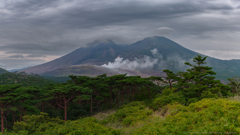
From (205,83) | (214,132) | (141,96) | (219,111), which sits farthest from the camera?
(141,96)

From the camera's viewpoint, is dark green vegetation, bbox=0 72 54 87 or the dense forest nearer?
the dense forest

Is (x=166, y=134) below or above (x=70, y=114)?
above

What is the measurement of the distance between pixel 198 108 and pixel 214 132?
487 cm

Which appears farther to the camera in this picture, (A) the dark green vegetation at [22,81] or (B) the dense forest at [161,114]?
(A) the dark green vegetation at [22,81]

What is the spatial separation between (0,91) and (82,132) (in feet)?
48.2

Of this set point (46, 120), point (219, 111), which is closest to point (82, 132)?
point (219, 111)

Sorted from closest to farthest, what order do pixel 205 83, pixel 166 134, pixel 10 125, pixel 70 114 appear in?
pixel 166 134 → pixel 205 83 → pixel 10 125 → pixel 70 114

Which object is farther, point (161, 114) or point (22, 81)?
point (22, 81)

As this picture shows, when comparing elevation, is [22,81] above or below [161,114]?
below

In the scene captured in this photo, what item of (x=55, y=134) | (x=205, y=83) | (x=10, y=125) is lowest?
(x=10, y=125)

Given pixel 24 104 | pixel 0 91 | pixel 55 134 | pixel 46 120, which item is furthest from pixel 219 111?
pixel 0 91

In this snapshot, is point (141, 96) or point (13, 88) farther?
point (141, 96)

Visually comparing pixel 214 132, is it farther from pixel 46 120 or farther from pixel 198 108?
pixel 46 120

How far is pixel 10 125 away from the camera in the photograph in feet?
67.3
